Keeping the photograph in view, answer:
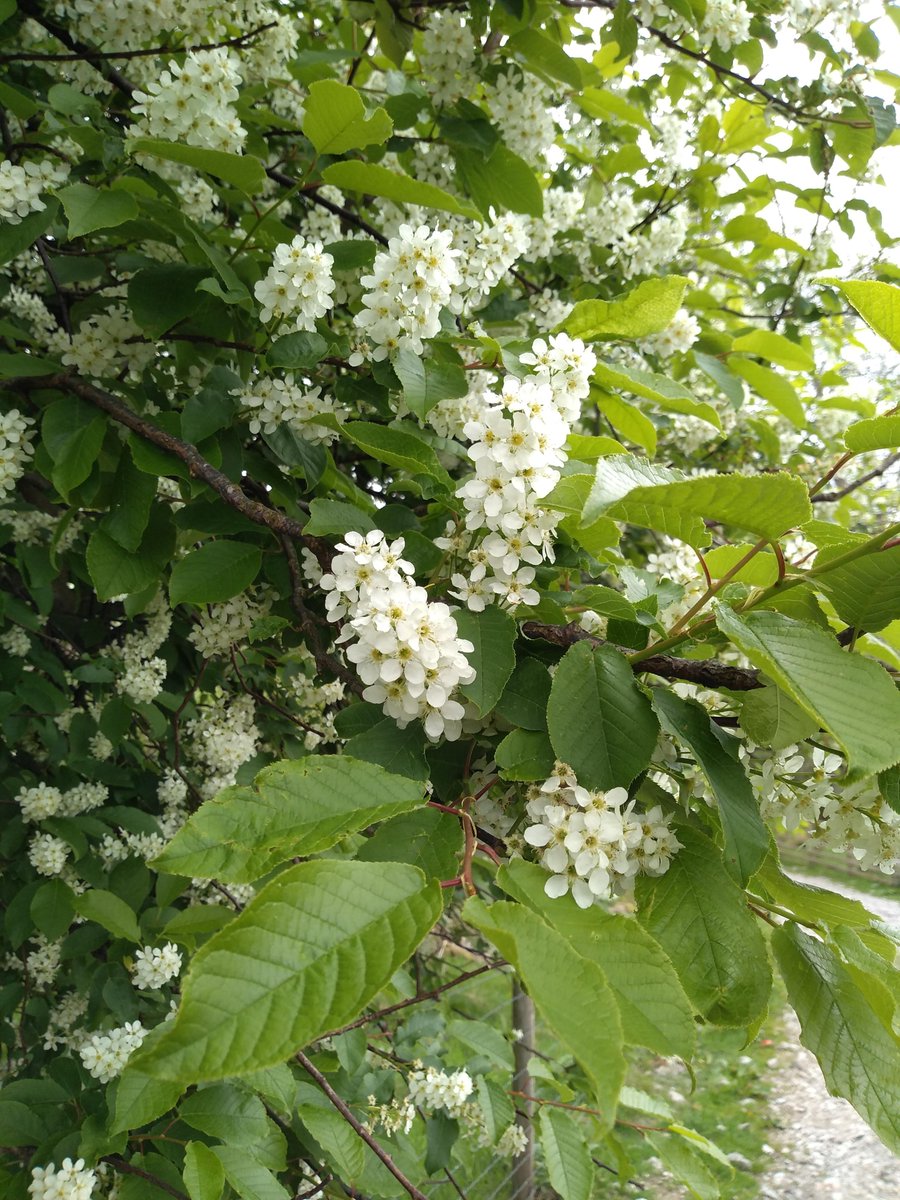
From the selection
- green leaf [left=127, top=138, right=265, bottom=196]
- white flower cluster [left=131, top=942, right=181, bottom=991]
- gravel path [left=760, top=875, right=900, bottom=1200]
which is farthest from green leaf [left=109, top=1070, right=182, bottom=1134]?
gravel path [left=760, top=875, right=900, bottom=1200]

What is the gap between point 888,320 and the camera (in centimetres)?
91

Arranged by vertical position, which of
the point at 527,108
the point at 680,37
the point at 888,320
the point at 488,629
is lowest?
the point at 488,629

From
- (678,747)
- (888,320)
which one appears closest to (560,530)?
(678,747)

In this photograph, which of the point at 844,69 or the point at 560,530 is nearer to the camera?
the point at 560,530

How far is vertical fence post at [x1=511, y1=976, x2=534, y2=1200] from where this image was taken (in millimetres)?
3422

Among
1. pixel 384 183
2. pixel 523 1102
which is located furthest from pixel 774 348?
pixel 523 1102

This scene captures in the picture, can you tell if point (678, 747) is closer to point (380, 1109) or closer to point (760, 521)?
point (760, 521)

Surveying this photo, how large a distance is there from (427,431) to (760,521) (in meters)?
0.90

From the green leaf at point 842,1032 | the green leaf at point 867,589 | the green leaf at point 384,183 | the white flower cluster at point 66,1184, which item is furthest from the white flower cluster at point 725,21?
the white flower cluster at point 66,1184

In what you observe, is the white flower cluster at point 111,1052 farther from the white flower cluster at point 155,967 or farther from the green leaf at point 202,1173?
the green leaf at point 202,1173

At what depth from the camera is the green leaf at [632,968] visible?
0.69m

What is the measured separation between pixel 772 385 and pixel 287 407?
177 centimetres

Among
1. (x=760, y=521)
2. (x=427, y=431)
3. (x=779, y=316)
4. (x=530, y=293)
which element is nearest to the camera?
(x=760, y=521)

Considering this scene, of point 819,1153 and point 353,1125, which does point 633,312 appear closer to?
point 353,1125
